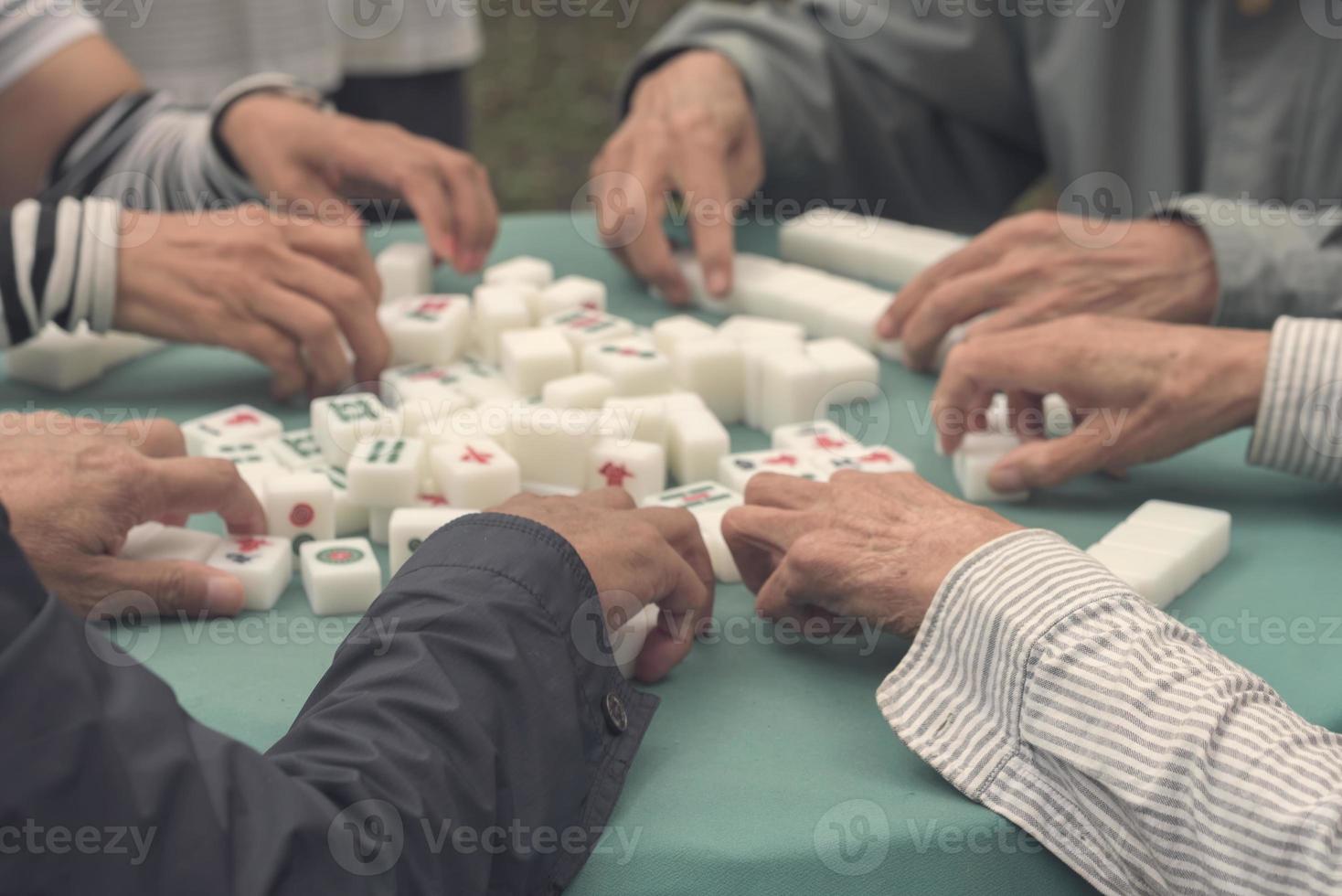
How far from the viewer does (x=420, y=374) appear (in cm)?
161

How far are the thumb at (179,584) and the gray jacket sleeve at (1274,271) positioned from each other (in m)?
1.12

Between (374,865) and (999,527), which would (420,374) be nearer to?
(999,527)

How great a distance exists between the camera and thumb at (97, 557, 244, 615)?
1123 millimetres

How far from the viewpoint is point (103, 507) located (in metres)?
1.12

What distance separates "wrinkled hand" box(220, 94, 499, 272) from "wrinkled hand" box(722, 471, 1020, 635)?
0.83 metres

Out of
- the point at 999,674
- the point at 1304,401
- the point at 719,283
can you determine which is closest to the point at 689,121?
the point at 719,283

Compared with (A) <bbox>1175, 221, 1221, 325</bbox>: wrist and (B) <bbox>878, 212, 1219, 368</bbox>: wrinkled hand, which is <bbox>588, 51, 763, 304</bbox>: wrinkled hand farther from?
(A) <bbox>1175, 221, 1221, 325</bbox>: wrist

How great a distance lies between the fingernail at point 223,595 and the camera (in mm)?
1141

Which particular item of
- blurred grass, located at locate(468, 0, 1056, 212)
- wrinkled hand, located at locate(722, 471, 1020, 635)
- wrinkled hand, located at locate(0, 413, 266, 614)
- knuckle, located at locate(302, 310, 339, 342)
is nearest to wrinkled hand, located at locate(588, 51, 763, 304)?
knuckle, located at locate(302, 310, 339, 342)

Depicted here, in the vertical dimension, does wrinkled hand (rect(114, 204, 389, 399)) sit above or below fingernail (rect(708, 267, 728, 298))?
above

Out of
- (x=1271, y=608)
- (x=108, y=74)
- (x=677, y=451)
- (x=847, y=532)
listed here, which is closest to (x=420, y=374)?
(x=677, y=451)

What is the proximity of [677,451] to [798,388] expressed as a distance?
182mm

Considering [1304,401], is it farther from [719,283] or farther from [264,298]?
[264,298]

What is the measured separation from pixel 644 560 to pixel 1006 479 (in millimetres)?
461
